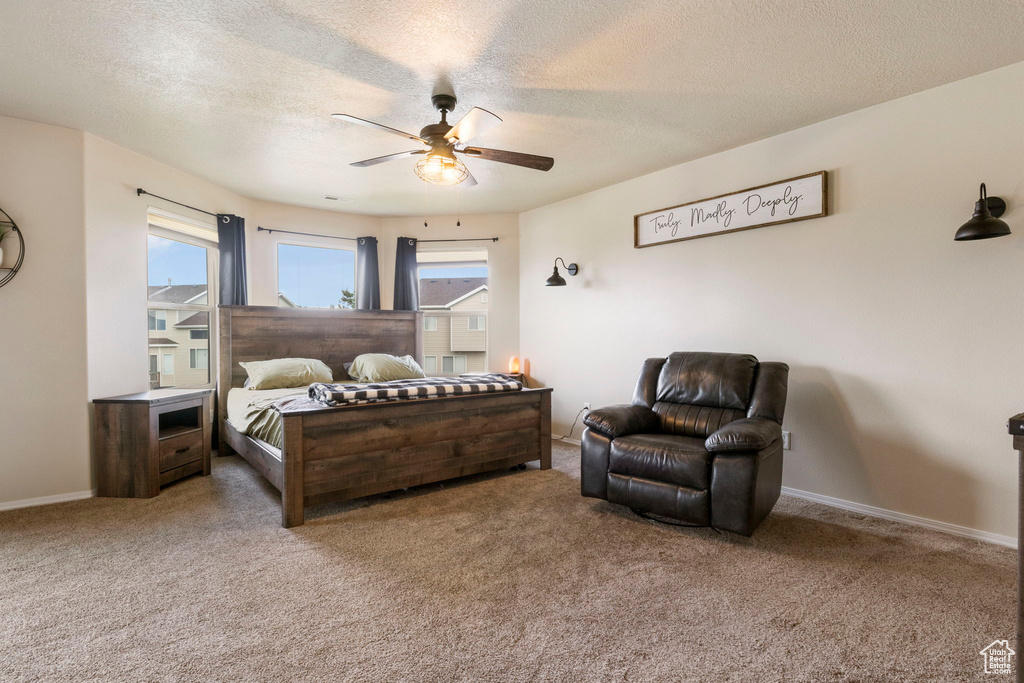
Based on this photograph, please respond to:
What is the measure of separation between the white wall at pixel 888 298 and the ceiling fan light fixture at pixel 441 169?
216 centimetres

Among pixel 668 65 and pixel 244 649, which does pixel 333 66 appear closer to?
pixel 668 65

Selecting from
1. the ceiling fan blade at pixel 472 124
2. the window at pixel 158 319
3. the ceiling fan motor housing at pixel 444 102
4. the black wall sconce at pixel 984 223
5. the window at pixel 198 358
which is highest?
the ceiling fan motor housing at pixel 444 102

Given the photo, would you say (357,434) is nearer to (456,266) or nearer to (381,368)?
(381,368)

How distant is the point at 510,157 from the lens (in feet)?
9.20

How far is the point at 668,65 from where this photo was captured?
2.53 meters

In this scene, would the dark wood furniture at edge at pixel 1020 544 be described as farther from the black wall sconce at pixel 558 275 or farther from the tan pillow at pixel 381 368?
the tan pillow at pixel 381 368

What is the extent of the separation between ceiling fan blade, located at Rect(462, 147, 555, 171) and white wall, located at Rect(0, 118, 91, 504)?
9.34 feet

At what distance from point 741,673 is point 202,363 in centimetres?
507

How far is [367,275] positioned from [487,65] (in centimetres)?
363

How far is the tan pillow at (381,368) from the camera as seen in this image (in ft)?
15.7

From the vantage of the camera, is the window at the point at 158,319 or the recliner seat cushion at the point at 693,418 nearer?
the recliner seat cushion at the point at 693,418

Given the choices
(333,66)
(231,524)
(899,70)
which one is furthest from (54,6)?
(899,70)

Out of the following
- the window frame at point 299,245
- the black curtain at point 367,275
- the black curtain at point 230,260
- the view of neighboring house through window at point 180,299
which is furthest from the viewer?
the black curtain at point 367,275

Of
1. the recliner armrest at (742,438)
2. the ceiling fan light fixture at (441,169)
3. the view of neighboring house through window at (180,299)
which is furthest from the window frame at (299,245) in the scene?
the recliner armrest at (742,438)
